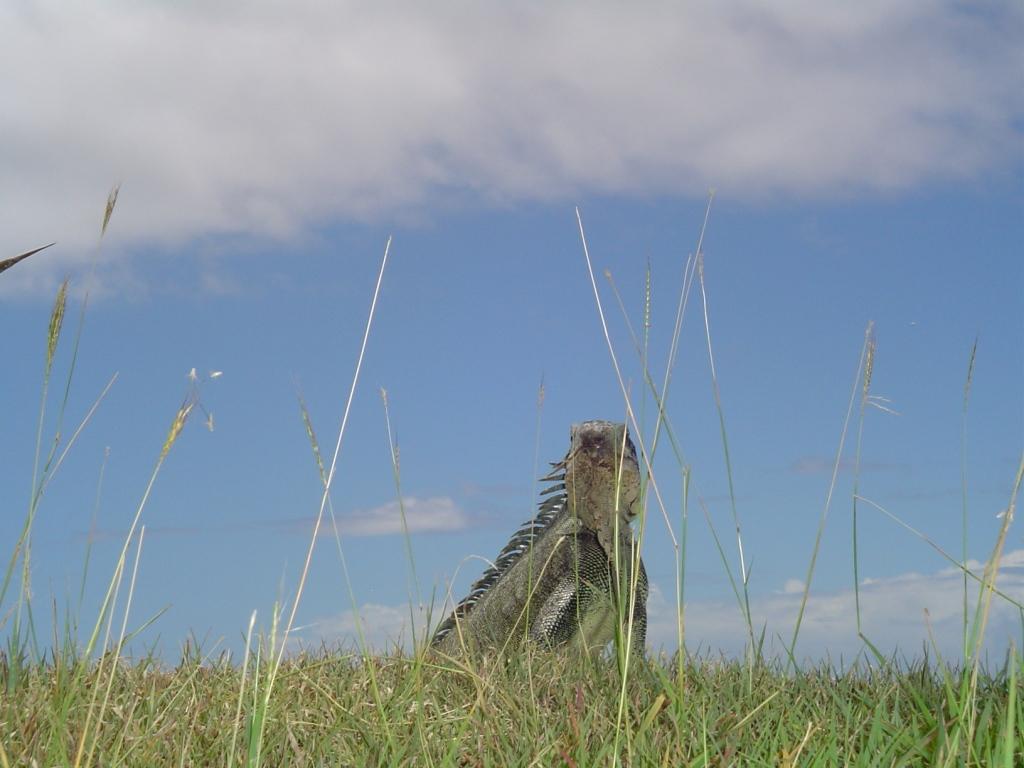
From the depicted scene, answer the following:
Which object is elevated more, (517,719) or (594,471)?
(594,471)

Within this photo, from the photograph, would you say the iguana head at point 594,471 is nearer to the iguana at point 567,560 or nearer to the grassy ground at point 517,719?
the iguana at point 567,560

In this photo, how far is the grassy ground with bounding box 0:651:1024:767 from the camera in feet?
8.14

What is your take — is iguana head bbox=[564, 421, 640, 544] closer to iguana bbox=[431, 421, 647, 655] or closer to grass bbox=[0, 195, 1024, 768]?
iguana bbox=[431, 421, 647, 655]

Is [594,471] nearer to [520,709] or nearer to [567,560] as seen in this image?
[567,560]

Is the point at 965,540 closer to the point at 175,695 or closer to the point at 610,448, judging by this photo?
the point at 175,695

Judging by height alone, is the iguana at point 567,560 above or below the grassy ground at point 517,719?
above

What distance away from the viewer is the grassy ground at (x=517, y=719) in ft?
8.14


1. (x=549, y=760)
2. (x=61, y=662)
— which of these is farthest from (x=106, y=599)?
(x=549, y=760)

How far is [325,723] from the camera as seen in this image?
→ 2984 millimetres

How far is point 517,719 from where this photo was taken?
298cm

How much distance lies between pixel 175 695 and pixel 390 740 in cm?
114

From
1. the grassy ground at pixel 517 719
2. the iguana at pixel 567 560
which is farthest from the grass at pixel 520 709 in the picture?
the iguana at pixel 567 560

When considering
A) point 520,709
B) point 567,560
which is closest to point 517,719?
point 520,709

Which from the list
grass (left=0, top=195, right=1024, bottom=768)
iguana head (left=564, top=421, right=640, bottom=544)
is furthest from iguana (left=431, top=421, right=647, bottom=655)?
grass (left=0, top=195, right=1024, bottom=768)
